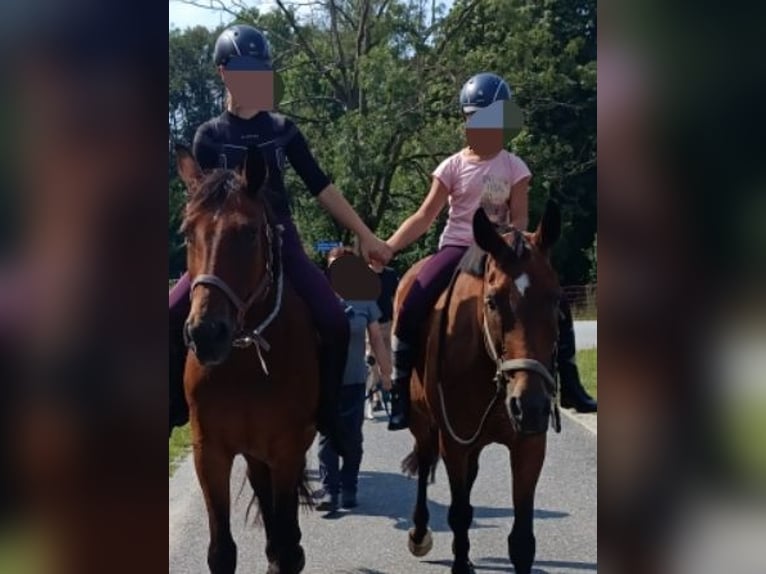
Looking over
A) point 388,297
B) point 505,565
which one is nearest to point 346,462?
point 388,297

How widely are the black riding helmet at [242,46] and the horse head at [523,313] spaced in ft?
4.06

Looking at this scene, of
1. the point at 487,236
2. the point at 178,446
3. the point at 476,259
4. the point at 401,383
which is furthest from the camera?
the point at 178,446

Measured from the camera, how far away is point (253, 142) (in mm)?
4609

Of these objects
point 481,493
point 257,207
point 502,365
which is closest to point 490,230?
point 502,365

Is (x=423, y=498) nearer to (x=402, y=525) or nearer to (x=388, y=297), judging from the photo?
(x=402, y=525)

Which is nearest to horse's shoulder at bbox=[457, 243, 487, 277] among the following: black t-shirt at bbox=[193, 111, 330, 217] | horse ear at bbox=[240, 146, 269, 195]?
black t-shirt at bbox=[193, 111, 330, 217]

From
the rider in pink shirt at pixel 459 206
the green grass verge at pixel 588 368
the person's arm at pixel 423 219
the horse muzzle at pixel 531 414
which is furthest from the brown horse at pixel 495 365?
the green grass verge at pixel 588 368

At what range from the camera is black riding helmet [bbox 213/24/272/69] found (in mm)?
4293

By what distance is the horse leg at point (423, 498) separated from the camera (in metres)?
6.45

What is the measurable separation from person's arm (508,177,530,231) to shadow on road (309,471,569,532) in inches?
125

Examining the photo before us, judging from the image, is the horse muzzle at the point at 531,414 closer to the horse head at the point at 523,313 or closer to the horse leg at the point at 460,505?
the horse head at the point at 523,313

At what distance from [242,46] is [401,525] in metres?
4.69

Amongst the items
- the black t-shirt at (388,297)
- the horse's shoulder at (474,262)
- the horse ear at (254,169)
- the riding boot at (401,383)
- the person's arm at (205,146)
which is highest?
the person's arm at (205,146)

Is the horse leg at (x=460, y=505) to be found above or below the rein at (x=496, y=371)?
below
